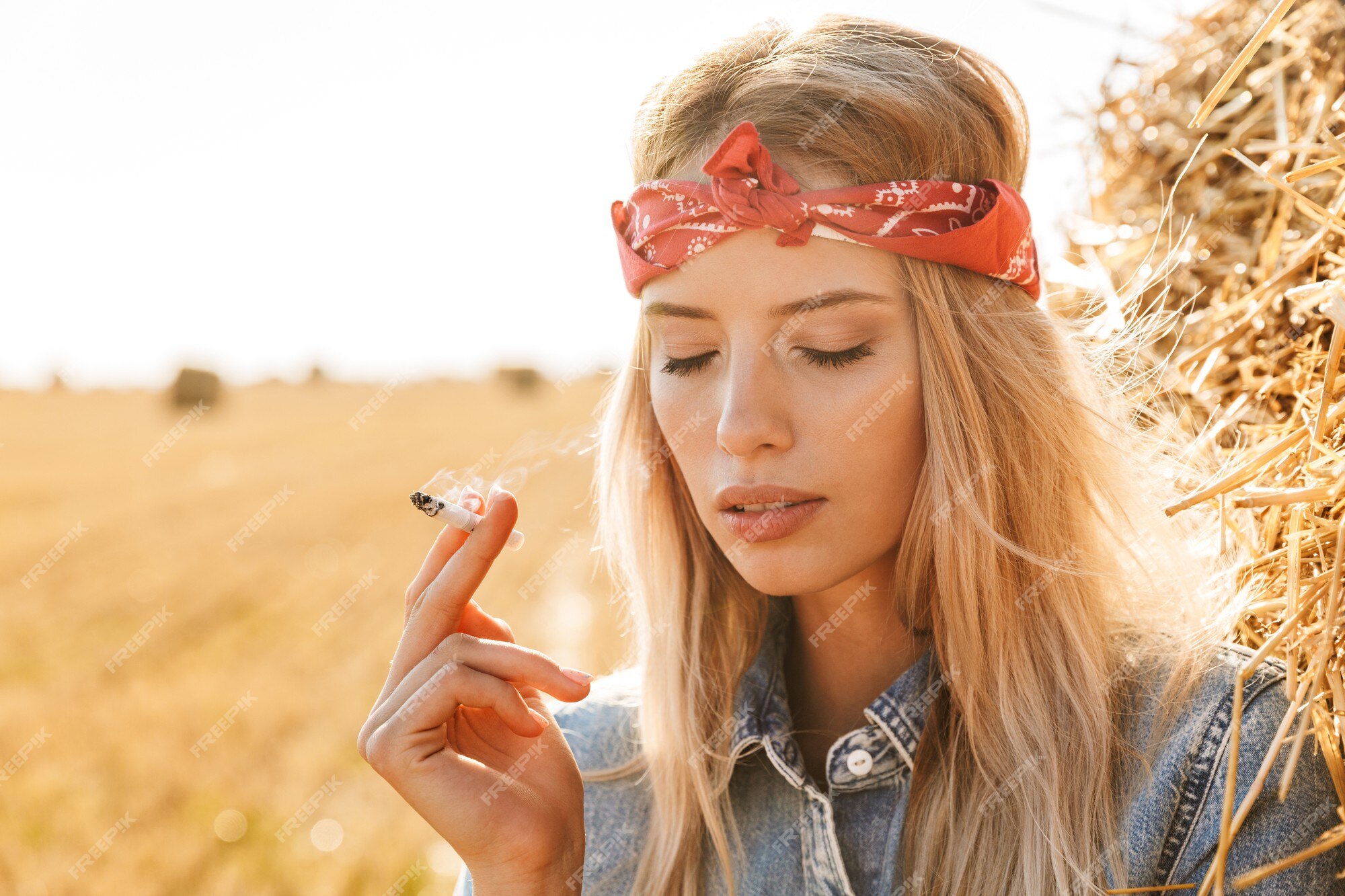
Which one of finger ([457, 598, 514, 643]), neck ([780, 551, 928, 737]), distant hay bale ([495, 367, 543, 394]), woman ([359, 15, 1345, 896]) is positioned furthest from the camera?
distant hay bale ([495, 367, 543, 394])

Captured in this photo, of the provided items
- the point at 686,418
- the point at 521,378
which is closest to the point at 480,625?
the point at 686,418

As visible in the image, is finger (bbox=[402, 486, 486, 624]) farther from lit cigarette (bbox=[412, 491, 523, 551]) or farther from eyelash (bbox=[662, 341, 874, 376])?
eyelash (bbox=[662, 341, 874, 376])

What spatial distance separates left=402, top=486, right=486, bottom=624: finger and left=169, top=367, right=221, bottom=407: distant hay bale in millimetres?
29056

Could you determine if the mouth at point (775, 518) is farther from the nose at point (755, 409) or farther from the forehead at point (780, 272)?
the forehead at point (780, 272)

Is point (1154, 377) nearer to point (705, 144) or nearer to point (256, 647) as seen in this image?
point (705, 144)

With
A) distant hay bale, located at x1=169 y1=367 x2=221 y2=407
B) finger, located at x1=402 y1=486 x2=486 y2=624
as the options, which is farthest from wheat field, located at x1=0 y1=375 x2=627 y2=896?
distant hay bale, located at x1=169 y1=367 x2=221 y2=407

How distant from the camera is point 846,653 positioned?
7.85 feet

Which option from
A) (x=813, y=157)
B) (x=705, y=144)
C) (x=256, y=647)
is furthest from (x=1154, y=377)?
(x=256, y=647)

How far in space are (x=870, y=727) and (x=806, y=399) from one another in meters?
0.73

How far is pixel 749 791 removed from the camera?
232cm

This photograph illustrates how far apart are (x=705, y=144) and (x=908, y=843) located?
1.52 m

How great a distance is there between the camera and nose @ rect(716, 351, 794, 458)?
6.36 feet

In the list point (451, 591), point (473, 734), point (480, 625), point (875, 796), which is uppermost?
point (451, 591)

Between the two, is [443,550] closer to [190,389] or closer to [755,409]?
[755,409]
